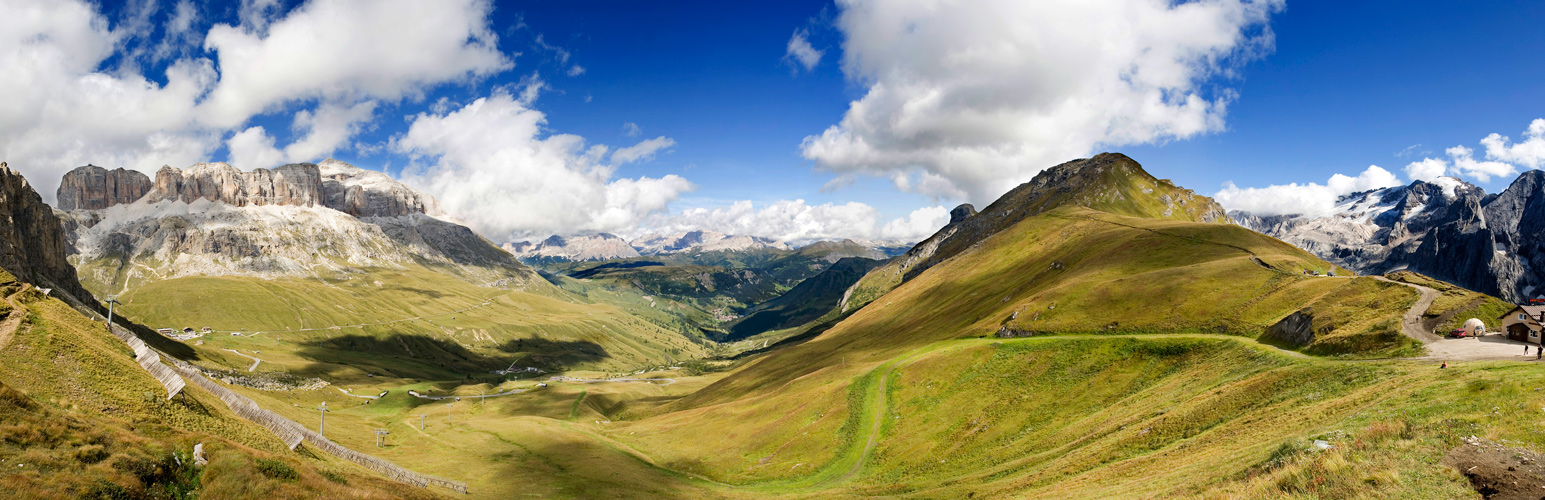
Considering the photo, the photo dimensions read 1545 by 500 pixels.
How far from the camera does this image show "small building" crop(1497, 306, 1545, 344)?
50.0m

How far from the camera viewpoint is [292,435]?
154 ft

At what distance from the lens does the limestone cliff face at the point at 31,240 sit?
139625 millimetres

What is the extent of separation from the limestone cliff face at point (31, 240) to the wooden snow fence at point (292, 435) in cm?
14616

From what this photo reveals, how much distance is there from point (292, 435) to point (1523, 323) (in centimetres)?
10653

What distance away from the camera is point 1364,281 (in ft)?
245

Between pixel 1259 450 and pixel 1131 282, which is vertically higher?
pixel 1131 282

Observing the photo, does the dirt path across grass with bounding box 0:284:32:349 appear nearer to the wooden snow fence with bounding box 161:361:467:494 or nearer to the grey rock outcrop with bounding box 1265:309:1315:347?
the wooden snow fence with bounding box 161:361:467:494

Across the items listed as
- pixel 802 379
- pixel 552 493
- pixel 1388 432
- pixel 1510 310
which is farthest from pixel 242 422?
pixel 1510 310

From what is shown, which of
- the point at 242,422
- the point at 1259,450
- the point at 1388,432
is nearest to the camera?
the point at 1388,432

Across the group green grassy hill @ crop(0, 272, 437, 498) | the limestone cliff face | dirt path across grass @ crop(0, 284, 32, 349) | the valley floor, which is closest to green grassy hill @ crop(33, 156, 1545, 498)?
the valley floor

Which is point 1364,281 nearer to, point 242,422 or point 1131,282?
point 1131,282

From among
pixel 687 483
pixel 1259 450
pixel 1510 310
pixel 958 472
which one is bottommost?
pixel 687 483

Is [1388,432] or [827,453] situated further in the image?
[827,453]

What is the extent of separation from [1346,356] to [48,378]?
3922 inches
